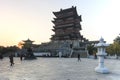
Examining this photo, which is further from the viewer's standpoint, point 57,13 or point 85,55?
point 57,13

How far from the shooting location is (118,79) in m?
14.7

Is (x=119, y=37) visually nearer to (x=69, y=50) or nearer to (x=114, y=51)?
(x=114, y=51)

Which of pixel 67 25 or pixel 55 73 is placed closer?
pixel 55 73

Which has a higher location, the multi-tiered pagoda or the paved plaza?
the multi-tiered pagoda

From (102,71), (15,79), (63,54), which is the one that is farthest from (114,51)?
(15,79)

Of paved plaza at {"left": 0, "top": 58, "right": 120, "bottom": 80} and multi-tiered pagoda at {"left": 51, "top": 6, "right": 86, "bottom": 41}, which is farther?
multi-tiered pagoda at {"left": 51, "top": 6, "right": 86, "bottom": 41}

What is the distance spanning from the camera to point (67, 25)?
97562 millimetres

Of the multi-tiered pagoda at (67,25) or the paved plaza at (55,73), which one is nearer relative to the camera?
the paved plaza at (55,73)

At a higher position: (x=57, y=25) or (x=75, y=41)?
(x=57, y=25)

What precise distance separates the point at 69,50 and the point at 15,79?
64.0m

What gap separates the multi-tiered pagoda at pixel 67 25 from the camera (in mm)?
95094

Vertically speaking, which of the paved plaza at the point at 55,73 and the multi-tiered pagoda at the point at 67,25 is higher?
the multi-tiered pagoda at the point at 67,25

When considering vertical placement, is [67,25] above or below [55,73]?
above

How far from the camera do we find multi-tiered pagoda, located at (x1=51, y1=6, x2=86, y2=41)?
9509cm
